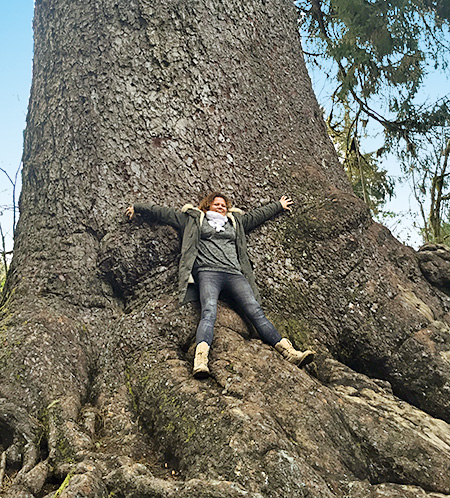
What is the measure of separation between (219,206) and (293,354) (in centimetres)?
131

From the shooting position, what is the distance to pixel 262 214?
4.16 m

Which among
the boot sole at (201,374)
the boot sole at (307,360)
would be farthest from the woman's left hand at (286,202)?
the boot sole at (201,374)

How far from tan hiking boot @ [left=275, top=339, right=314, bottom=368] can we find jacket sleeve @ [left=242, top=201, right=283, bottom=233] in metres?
1.04

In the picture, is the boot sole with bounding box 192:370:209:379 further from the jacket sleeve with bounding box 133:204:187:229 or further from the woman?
the jacket sleeve with bounding box 133:204:187:229

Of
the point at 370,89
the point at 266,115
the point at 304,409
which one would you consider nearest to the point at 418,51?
the point at 370,89

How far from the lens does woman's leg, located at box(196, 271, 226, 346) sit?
132 inches

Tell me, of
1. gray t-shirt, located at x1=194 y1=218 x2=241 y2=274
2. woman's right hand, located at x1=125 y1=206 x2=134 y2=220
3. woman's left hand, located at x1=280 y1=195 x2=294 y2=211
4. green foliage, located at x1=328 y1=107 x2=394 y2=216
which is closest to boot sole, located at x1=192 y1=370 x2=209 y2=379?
gray t-shirt, located at x1=194 y1=218 x2=241 y2=274

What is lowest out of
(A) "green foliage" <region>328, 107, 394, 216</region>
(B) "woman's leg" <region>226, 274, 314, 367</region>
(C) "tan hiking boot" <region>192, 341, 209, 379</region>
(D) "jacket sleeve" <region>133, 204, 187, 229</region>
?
(C) "tan hiking boot" <region>192, 341, 209, 379</region>

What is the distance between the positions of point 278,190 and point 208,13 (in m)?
1.84

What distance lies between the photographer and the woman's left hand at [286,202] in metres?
4.25

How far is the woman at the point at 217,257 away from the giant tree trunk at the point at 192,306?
120 millimetres

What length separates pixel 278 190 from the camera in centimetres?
Answer: 438

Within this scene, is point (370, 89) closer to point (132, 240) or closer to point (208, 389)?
point (132, 240)

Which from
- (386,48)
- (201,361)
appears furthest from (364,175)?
(201,361)
